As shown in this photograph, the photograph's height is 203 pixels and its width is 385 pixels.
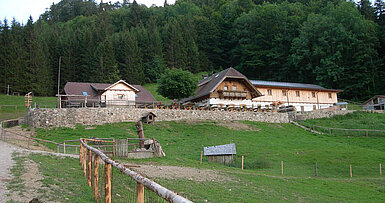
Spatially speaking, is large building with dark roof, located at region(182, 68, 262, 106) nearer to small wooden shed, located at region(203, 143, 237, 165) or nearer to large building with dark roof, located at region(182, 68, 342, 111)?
large building with dark roof, located at region(182, 68, 342, 111)

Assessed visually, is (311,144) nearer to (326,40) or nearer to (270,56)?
(326,40)

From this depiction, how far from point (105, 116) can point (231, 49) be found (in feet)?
225

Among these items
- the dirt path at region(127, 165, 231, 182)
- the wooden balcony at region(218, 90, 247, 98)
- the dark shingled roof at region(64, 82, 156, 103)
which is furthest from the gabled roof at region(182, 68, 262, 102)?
the dirt path at region(127, 165, 231, 182)

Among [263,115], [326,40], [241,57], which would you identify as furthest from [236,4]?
[263,115]

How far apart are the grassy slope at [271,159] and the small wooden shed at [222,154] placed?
114 cm

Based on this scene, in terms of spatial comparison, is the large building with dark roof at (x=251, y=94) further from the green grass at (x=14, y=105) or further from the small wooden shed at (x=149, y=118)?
the green grass at (x=14, y=105)

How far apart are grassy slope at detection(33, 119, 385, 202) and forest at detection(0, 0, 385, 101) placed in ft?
123

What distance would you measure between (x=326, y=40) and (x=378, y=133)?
4205 cm

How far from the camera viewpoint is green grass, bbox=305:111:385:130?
1590 inches

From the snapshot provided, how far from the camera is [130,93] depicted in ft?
141

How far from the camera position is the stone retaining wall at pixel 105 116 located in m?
34.1

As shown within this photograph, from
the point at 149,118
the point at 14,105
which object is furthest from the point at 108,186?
the point at 14,105

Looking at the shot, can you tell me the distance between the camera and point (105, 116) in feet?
118

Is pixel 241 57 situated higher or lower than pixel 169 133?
higher
